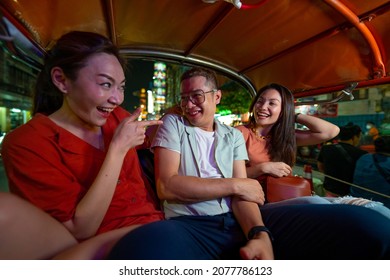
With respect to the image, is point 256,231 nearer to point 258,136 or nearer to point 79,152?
point 79,152

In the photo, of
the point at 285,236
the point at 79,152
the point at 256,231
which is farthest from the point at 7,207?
the point at 285,236

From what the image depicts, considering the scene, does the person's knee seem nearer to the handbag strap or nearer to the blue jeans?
the blue jeans

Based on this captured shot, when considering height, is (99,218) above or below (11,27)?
below

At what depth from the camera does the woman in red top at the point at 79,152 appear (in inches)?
40.3

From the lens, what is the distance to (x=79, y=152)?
1.20 meters

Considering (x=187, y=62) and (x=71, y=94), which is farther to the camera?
(x=187, y=62)

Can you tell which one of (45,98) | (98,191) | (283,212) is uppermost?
(45,98)

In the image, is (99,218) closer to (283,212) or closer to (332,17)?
(283,212)

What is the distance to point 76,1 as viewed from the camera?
1.67m

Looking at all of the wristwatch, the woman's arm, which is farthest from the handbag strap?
the wristwatch

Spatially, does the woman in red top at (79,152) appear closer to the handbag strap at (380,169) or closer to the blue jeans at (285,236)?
the blue jeans at (285,236)

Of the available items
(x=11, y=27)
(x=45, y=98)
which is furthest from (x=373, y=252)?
(x=11, y=27)
